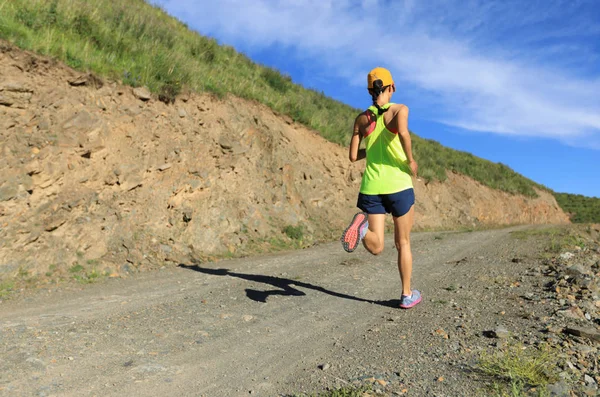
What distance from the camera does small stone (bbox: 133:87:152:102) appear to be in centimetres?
873

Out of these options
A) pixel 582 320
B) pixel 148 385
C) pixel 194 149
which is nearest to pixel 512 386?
pixel 582 320

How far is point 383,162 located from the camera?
4434mm

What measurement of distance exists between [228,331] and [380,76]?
3.01 meters

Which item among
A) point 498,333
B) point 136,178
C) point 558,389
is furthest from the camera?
point 136,178

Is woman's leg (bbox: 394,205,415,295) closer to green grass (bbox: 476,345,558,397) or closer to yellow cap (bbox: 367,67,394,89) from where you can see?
yellow cap (bbox: 367,67,394,89)

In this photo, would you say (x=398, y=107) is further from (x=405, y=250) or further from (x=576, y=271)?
(x=576, y=271)

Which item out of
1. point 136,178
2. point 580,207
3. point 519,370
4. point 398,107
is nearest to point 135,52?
point 136,178

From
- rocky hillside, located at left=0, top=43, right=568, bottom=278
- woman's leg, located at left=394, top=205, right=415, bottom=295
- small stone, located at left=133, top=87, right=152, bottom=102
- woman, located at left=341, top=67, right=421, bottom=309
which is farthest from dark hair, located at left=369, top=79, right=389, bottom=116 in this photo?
small stone, located at left=133, top=87, right=152, bottom=102

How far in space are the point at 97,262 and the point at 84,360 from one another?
396 cm

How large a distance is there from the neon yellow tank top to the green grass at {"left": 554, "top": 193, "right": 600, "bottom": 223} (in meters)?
40.1

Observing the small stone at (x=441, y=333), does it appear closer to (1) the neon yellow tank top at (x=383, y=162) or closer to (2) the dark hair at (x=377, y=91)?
(1) the neon yellow tank top at (x=383, y=162)

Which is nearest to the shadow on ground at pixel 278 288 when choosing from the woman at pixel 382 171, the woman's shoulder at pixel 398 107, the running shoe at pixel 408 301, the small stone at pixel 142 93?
the running shoe at pixel 408 301

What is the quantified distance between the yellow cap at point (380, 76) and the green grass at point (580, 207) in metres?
40.1

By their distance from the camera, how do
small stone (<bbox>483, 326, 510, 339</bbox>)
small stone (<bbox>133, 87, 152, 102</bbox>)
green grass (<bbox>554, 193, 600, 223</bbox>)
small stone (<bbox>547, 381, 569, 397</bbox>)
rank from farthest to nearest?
green grass (<bbox>554, 193, 600, 223</bbox>)
small stone (<bbox>133, 87, 152, 102</bbox>)
small stone (<bbox>483, 326, 510, 339</bbox>)
small stone (<bbox>547, 381, 569, 397</bbox>)
